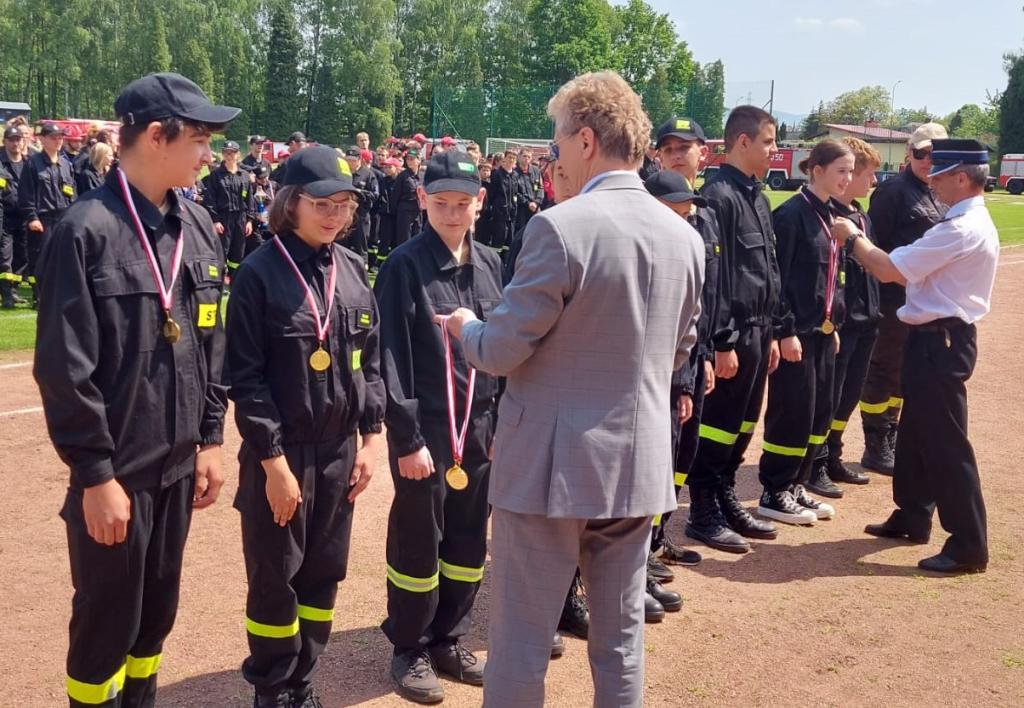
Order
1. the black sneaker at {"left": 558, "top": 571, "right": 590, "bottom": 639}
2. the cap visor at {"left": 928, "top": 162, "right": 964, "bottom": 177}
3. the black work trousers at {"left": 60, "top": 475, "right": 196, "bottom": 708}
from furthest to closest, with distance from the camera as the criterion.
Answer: the cap visor at {"left": 928, "top": 162, "right": 964, "bottom": 177} → the black sneaker at {"left": 558, "top": 571, "right": 590, "bottom": 639} → the black work trousers at {"left": 60, "top": 475, "right": 196, "bottom": 708}

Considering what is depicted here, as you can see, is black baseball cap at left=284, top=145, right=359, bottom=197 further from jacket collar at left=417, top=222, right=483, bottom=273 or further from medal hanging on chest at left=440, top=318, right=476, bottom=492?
medal hanging on chest at left=440, top=318, right=476, bottom=492

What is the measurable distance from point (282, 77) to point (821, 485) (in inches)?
2900

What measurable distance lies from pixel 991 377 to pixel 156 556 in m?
9.81

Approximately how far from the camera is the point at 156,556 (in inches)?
125

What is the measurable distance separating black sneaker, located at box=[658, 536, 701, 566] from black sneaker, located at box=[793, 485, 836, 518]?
128cm

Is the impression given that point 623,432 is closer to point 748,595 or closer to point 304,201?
point 304,201

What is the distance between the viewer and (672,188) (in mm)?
5074

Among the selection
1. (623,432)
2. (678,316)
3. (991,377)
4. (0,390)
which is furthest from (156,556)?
(991,377)

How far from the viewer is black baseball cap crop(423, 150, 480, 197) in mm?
4039

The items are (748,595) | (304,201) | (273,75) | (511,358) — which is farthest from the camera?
(273,75)

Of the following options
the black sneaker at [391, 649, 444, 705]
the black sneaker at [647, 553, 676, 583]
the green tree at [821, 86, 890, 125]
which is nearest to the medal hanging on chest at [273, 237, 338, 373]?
the black sneaker at [391, 649, 444, 705]

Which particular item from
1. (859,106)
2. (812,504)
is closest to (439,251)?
(812,504)

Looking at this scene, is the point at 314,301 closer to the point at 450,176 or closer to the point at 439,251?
the point at 439,251

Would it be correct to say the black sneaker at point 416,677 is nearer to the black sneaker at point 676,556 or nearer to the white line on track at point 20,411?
the black sneaker at point 676,556
